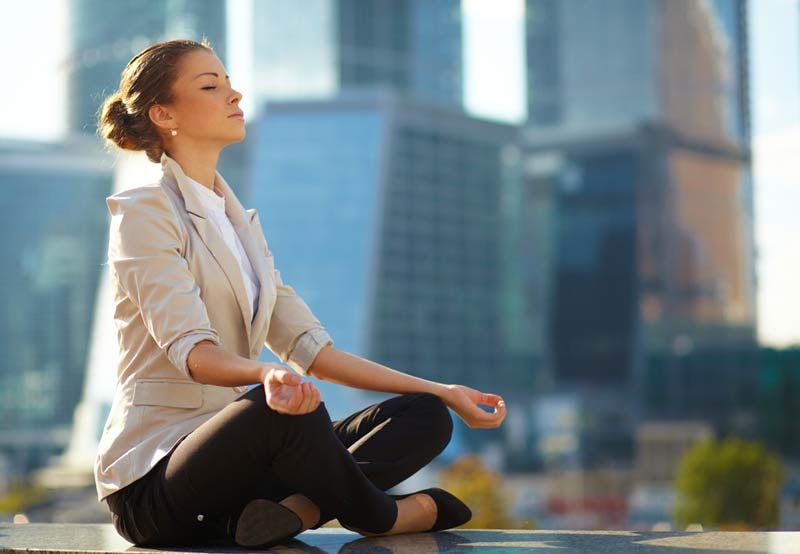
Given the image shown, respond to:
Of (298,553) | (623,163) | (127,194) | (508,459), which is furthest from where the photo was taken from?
(623,163)

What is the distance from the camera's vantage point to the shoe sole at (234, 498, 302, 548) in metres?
3.68

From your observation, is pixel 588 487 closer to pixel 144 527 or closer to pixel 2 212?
pixel 2 212

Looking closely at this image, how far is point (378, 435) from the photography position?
407 cm

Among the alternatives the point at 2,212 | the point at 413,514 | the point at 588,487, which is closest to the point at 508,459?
the point at 588,487

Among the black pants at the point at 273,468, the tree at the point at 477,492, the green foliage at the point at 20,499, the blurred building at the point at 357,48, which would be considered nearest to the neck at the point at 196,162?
the black pants at the point at 273,468

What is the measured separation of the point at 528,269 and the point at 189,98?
93179 millimetres

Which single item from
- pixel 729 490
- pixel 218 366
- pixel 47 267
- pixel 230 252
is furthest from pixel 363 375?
pixel 47 267

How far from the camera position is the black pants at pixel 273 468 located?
11.7ft

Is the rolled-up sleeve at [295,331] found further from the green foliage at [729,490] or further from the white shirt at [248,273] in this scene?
the green foliage at [729,490]

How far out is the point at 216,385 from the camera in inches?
150

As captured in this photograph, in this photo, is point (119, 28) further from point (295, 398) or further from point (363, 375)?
point (295, 398)

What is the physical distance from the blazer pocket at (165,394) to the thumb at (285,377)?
652 mm

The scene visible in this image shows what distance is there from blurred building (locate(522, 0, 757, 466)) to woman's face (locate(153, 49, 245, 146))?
8569 centimetres

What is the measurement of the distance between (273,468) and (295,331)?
0.84 meters
